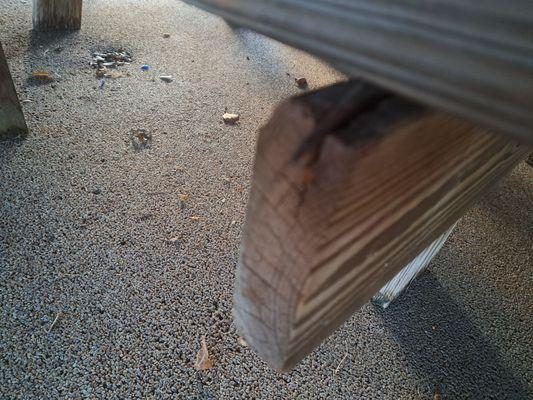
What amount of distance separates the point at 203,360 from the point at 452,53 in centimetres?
128

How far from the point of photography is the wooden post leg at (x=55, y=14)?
2.67 metres

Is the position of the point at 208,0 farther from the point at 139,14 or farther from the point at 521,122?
the point at 139,14

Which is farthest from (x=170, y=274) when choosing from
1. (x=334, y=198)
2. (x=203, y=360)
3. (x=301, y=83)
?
(x=301, y=83)

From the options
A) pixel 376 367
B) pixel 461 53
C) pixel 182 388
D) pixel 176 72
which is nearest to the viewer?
pixel 461 53

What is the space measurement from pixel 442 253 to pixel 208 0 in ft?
5.43

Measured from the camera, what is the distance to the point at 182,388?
1.26 m

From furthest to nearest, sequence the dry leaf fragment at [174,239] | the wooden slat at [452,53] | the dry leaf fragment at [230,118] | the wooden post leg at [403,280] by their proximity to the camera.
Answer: the dry leaf fragment at [230,118] → the dry leaf fragment at [174,239] → the wooden post leg at [403,280] → the wooden slat at [452,53]

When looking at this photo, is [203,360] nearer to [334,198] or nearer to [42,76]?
[334,198]

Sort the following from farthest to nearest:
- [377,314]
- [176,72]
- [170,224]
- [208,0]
Result: [176,72] → [170,224] → [377,314] → [208,0]

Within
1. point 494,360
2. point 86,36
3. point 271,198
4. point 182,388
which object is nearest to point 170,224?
point 182,388

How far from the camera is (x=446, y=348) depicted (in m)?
1.49

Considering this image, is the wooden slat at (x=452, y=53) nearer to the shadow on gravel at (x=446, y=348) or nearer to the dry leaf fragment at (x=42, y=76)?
the shadow on gravel at (x=446, y=348)

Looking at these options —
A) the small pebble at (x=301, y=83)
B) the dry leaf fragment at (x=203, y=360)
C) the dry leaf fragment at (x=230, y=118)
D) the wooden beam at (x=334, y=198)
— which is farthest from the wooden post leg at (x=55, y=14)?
the wooden beam at (x=334, y=198)

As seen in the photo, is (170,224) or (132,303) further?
(170,224)
